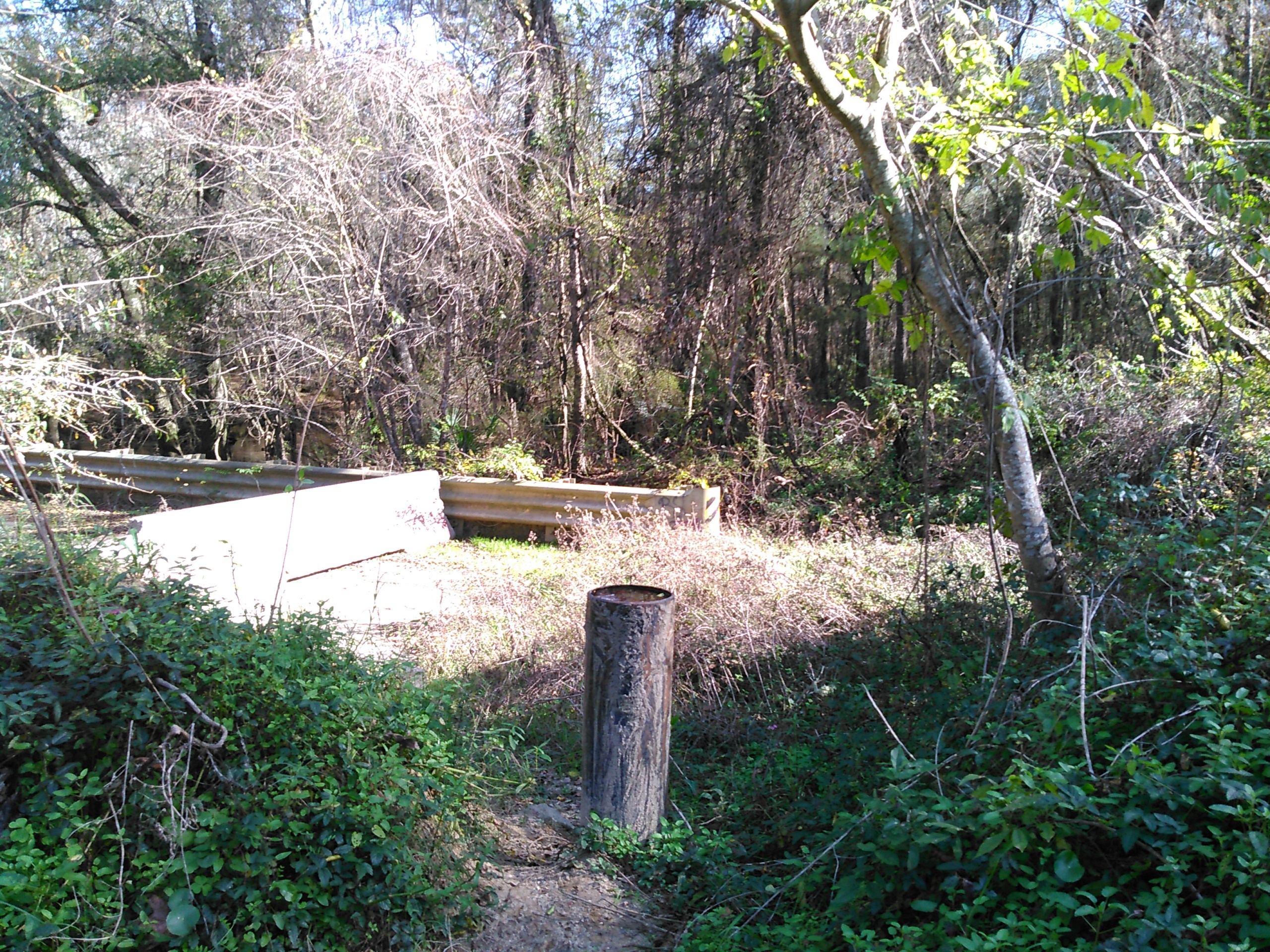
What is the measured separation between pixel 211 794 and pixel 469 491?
22.6ft

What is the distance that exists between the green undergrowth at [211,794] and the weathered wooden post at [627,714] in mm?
683

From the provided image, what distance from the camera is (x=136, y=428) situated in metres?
14.2

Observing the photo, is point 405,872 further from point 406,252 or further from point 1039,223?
point 1039,223

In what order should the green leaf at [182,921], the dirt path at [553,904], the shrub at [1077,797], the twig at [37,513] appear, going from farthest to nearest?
the dirt path at [553,904] < the twig at [37,513] < the green leaf at [182,921] < the shrub at [1077,797]

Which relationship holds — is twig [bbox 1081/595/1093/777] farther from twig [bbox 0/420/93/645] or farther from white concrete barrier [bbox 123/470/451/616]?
white concrete barrier [bbox 123/470/451/616]

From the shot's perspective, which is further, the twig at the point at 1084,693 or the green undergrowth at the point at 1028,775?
the twig at the point at 1084,693

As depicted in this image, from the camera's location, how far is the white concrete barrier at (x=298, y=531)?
23.0 feet

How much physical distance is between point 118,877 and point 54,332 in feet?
47.5

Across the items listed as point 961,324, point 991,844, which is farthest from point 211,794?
point 961,324

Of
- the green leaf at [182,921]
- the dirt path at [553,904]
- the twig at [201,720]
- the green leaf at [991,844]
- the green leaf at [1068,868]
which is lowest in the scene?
the dirt path at [553,904]

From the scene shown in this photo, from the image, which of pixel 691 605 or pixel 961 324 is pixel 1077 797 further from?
pixel 691 605

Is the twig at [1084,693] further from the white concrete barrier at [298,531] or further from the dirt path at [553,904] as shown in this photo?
the white concrete barrier at [298,531]

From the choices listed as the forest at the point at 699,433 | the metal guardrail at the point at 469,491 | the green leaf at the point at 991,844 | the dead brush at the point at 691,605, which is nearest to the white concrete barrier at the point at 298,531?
the metal guardrail at the point at 469,491

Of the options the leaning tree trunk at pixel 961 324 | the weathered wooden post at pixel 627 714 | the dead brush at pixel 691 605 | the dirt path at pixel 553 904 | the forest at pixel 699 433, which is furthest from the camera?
the dead brush at pixel 691 605
